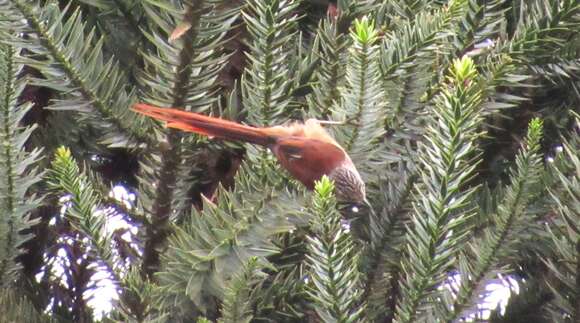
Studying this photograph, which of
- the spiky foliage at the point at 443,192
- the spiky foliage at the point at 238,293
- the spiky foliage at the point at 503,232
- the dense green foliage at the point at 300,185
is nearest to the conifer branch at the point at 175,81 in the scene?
the dense green foliage at the point at 300,185

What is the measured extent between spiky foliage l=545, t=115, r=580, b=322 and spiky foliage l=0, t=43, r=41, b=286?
0.73 meters

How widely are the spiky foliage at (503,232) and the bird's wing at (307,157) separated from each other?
23 centimetres

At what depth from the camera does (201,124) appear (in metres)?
1.24

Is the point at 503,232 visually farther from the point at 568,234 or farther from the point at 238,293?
the point at 238,293

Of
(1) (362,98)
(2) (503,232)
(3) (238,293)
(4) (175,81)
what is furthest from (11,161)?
(2) (503,232)

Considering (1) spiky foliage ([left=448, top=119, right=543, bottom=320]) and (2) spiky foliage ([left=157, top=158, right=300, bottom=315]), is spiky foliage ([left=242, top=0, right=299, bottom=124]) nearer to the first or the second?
(2) spiky foliage ([left=157, top=158, right=300, bottom=315])

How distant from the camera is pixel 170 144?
4.26ft

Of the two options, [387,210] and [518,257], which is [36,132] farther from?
[518,257]

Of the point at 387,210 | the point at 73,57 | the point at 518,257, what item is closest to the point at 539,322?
the point at 518,257

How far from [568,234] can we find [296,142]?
0.40 metres

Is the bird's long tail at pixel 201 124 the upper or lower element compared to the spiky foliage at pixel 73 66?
lower

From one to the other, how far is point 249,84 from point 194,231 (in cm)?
24

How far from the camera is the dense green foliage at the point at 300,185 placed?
3.80 feet

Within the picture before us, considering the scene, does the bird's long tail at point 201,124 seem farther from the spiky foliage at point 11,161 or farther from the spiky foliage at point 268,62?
the spiky foliage at point 11,161
